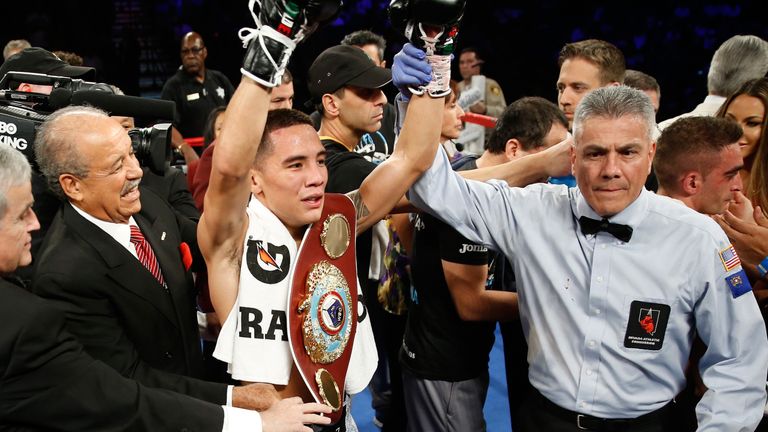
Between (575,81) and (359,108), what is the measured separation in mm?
1040

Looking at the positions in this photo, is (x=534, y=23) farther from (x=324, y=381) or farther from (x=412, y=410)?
(x=324, y=381)

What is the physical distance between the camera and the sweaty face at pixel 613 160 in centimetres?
191

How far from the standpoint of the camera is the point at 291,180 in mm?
1977

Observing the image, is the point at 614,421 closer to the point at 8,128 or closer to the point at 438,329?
the point at 438,329

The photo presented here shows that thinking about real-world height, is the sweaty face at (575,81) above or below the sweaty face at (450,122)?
above

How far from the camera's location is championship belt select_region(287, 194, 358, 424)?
74.9 inches

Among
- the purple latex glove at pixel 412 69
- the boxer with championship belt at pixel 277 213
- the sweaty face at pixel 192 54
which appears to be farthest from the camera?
the sweaty face at pixel 192 54

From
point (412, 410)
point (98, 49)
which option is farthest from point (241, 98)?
point (98, 49)

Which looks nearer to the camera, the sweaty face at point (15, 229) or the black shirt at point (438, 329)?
the sweaty face at point (15, 229)

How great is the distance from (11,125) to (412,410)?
166 cm

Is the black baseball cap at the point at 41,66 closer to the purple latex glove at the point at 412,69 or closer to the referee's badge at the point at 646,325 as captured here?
the purple latex glove at the point at 412,69

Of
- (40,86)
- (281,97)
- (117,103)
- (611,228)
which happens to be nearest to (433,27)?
(611,228)

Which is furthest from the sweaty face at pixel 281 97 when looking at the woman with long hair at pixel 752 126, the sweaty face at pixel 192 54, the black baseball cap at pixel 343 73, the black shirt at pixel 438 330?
the sweaty face at pixel 192 54

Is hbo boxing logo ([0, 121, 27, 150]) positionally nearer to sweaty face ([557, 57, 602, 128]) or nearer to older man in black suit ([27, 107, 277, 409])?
older man in black suit ([27, 107, 277, 409])
